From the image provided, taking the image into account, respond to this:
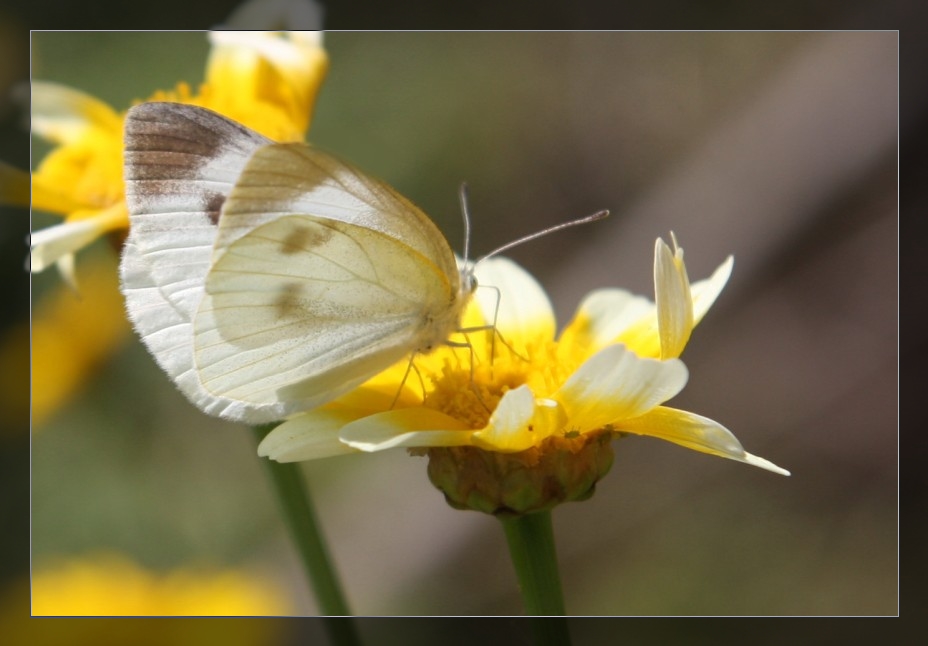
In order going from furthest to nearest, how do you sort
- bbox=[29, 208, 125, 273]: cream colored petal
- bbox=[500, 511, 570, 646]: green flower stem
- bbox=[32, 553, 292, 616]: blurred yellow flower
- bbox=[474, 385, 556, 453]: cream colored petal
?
bbox=[32, 553, 292, 616]: blurred yellow flower, bbox=[29, 208, 125, 273]: cream colored petal, bbox=[500, 511, 570, 646]: green flower stem, bbox=[474, 385, 556, 453]: cream colored petal

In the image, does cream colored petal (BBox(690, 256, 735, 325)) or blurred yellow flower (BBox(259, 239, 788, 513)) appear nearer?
blurred yellow flower (BBox(259, 239, 788, 513))

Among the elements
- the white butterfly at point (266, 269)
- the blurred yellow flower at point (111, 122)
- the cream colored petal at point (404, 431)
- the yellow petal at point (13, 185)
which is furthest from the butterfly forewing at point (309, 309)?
the yellow petal at point (13, 185)

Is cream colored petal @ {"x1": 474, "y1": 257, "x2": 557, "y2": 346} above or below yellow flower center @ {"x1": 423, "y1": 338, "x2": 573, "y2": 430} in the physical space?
above

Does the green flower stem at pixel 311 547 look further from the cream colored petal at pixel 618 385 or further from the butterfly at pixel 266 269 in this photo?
the cream colored petal at pixel 618 385

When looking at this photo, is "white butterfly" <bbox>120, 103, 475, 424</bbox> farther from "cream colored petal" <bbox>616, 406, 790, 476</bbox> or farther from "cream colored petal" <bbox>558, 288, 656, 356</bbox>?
"cream colored petal" <bbox>616, 406, 790, 476</bbox>

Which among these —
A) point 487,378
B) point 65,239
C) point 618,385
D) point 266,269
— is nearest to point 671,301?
point 618,385

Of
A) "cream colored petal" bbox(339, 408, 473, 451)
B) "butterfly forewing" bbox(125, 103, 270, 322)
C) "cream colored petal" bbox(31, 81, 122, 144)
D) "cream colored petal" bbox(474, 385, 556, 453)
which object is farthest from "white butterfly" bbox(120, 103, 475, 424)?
"cream colored petal" bbox(31, 81, 122, 144)
